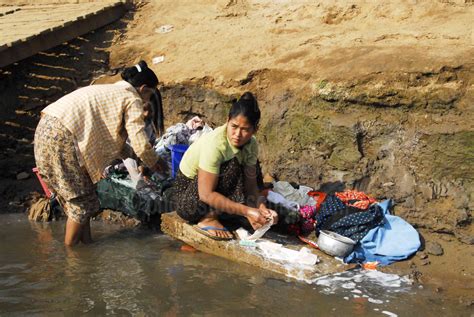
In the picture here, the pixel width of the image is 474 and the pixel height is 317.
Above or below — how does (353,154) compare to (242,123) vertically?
below

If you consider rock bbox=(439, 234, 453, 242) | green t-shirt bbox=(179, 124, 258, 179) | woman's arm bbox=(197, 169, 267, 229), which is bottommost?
rock bbox=(439, 234, 453, 242)

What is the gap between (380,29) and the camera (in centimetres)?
661

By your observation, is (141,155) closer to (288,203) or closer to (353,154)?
(288,203)

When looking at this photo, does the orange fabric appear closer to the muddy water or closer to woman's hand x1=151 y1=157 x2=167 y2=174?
the muddy water

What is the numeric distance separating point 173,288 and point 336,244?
125 cm

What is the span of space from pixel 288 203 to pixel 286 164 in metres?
0.89

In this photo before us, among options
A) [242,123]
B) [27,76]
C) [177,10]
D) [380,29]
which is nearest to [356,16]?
[380,29]

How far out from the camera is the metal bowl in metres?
4.36

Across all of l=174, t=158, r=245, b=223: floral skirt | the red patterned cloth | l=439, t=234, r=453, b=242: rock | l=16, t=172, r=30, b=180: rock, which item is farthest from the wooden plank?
l=16, t=172, r=30, b=180: rock

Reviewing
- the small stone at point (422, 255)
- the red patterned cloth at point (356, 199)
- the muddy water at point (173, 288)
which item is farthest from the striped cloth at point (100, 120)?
the small stone at point (422, 255)

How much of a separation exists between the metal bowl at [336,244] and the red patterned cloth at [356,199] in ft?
1.31

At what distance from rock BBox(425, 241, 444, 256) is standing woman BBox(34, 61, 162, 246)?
2226mm

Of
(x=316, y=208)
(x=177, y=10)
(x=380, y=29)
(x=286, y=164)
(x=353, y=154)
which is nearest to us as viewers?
(x=316, y=208)

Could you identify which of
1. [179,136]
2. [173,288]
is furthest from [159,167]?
[179,136]
